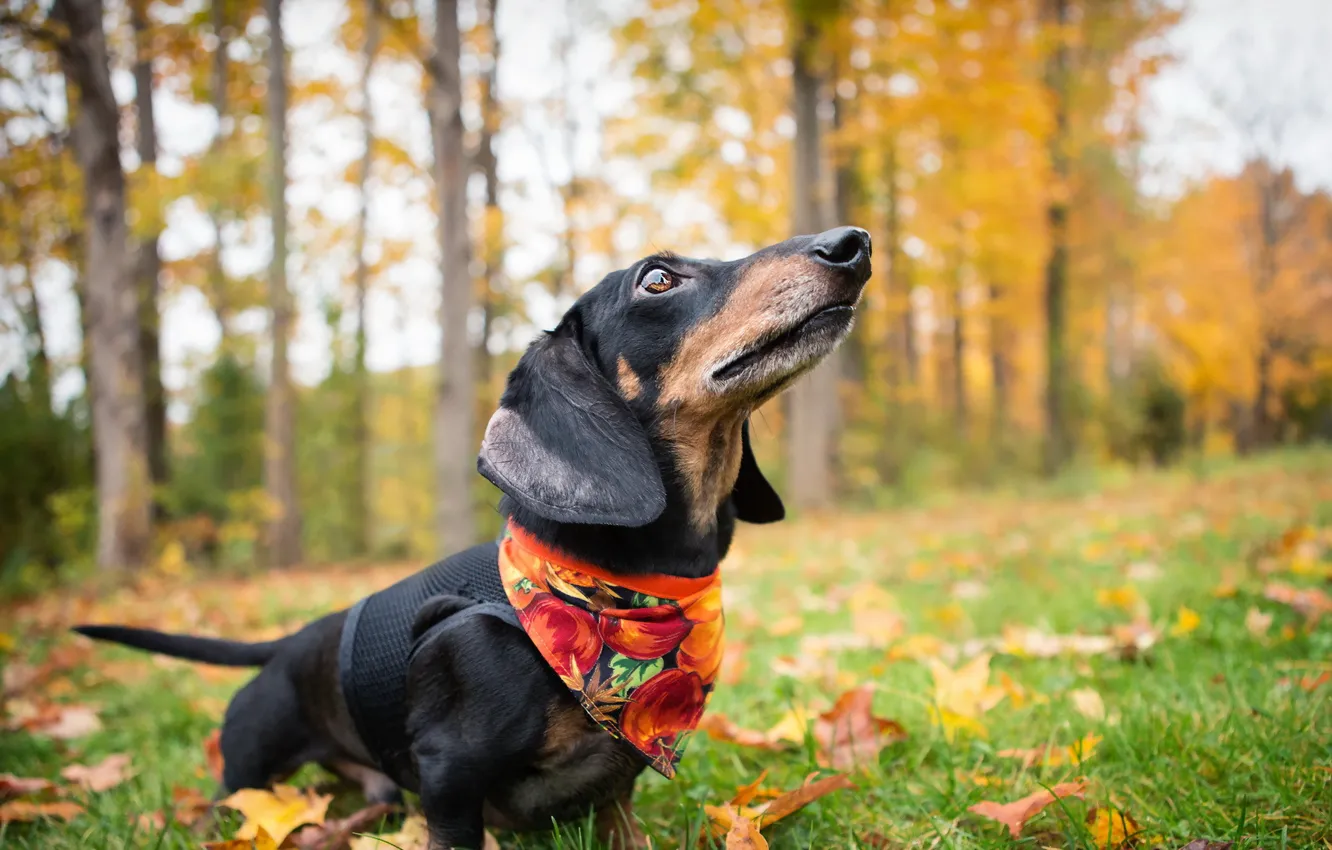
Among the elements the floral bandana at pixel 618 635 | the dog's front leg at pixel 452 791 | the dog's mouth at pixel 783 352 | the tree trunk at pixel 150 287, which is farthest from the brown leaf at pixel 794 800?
the tree trunk at pixel 150 287

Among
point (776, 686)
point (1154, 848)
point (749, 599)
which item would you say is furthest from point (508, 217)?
point (1154, 848)

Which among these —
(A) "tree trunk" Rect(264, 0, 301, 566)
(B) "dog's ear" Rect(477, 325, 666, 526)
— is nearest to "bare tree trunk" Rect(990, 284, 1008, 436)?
(A) "tree trunk" Rect(264, 0, 301, 566)

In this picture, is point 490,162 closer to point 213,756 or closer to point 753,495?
point 213,756

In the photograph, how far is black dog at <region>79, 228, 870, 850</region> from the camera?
1.86 metres

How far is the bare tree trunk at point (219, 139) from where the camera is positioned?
1116cm

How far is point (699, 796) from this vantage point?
2311 millimetres

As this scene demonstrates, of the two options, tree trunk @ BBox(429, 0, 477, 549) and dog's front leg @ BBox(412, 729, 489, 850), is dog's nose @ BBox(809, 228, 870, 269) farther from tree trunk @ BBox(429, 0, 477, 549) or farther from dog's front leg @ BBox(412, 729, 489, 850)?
tree trunk @ BBox(429, 0, 477, 549)

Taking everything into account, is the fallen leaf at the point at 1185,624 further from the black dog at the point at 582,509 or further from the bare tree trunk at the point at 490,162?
the bare tree trunk at the point at 490,162

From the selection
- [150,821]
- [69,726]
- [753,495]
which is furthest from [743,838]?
[69,726]

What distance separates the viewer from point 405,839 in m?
2.13

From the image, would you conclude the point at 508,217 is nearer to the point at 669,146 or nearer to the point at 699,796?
the point at 669,146

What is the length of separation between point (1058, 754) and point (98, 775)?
3.18 m

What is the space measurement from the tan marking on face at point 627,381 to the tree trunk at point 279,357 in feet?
31.8

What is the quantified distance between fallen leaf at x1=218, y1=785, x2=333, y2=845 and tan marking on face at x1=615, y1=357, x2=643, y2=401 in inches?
54.6
